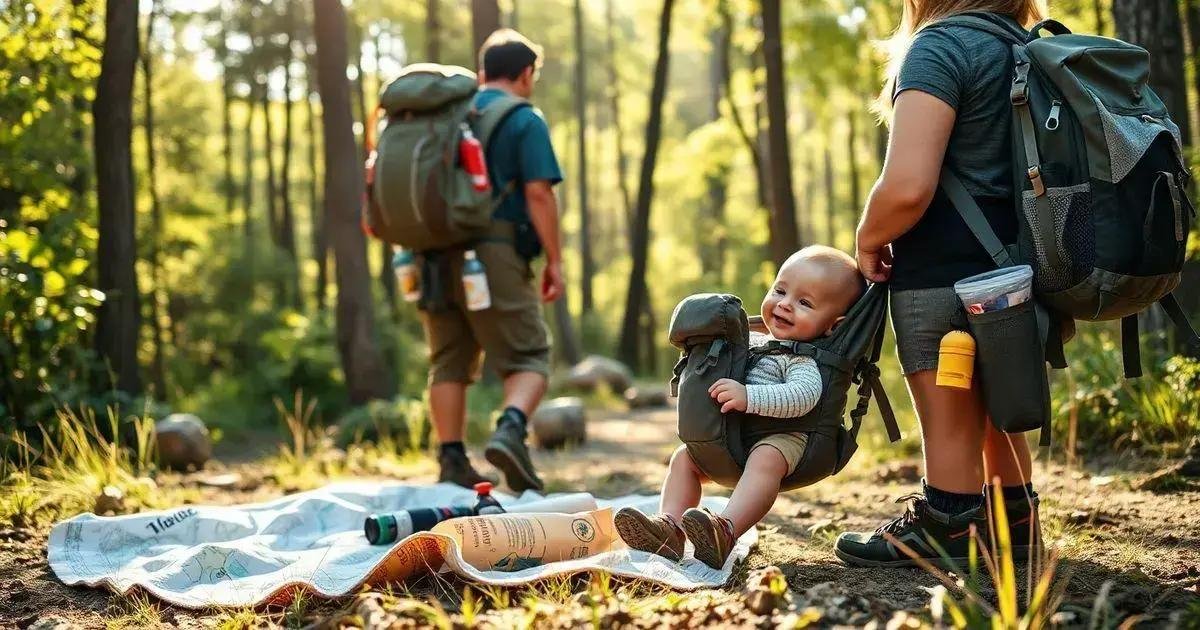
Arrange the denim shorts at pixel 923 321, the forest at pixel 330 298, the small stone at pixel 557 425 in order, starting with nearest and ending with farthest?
the denim shorts at pixel 923 321 < the forest at pixel 330 298 < the small stone at pixel 557 425

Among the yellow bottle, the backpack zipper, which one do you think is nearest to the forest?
the yellow bottle

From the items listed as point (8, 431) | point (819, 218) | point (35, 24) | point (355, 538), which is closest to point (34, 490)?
point (8, 431)

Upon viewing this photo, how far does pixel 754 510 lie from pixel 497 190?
2763 millimetres

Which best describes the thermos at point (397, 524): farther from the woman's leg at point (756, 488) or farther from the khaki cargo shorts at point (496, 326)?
the khaki cargo shorts at point (496, 326)

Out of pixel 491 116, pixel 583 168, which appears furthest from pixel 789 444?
pixel 583 168

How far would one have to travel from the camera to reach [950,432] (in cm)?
357

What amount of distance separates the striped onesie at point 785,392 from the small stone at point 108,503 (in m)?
3.04

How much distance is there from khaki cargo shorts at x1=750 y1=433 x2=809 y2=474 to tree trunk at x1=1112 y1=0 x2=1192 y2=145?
145 inches

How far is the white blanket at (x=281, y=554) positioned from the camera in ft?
11.5

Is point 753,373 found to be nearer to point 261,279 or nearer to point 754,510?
point 754,510

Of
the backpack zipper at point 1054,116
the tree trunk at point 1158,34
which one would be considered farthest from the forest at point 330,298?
the backpack zipper at point 1054,116

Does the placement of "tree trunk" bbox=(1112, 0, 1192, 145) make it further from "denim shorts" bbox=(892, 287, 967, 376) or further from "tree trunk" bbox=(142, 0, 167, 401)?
"tree trunk" bbox=(142, 0, 167, 401)

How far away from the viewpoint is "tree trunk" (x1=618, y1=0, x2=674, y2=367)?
17.4 metres

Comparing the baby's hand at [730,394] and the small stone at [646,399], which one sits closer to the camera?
the baby's hand at [730,394]
